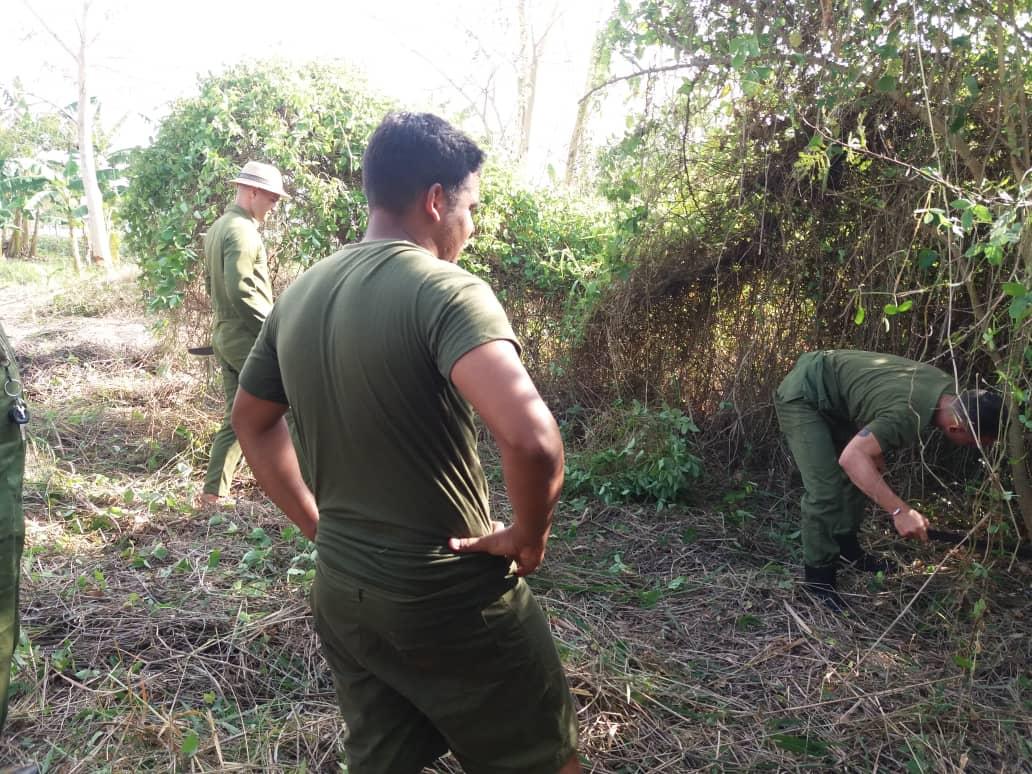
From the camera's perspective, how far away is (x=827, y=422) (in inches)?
155

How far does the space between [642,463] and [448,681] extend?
11.8 feet

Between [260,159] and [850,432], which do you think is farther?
[260,159]

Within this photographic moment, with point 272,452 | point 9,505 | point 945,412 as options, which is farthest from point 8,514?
point 945,412

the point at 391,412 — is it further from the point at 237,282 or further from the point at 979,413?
the point at 237,282

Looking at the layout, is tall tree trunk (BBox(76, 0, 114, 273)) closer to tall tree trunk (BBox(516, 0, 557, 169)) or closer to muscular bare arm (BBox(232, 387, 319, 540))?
tall tree trunk (BBox(516, 0, 557, 169))

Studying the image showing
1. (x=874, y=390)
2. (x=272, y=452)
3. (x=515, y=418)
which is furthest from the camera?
(x=874, y=390)

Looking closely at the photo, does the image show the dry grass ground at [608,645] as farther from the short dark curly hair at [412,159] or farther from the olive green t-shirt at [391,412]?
the short dark curly hair at [412,159]

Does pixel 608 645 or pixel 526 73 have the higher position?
pixel 526 73

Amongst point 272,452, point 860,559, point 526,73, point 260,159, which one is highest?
point 526,73

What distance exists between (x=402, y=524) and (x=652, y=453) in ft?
12.0

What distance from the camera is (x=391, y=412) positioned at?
152 cm

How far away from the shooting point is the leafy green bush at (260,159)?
6.12 meters

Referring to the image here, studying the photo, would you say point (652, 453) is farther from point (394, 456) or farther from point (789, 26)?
point (394, 456)

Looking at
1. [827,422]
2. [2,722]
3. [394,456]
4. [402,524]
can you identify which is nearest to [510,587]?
[402,524]
